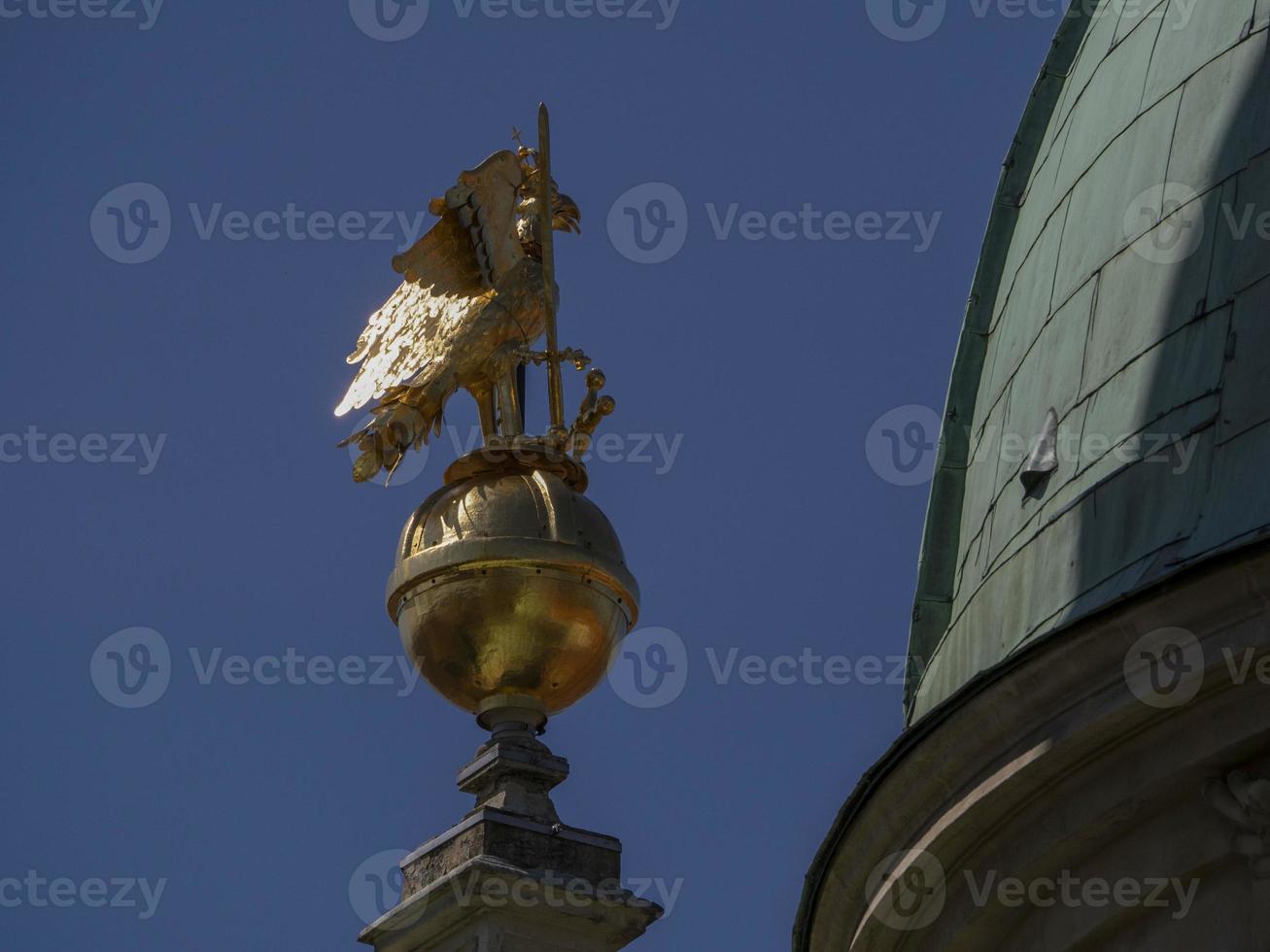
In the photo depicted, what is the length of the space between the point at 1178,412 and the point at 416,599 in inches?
164

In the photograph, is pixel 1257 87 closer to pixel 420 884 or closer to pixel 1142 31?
pixel 1142 31

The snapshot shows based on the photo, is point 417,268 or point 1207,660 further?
point 417,268

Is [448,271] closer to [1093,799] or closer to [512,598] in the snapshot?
[512,598]

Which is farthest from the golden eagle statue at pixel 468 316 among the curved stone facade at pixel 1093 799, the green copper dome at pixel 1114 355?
the curved stone facade at pixel 1093 799

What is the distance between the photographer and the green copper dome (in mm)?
20312

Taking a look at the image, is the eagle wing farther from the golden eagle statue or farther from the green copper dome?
the green copper dome

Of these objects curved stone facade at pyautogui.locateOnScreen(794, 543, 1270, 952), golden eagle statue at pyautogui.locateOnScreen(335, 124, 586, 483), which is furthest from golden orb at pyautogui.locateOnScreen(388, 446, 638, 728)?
curved stone facade at pyautogui.locateOnScreen(794, 543, 1270, 952)

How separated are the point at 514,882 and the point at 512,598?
1532 mm

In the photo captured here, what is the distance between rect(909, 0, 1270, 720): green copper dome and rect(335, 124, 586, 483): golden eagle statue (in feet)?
8.39

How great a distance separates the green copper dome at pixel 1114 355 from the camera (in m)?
20.3

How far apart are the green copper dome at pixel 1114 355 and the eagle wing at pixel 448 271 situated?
10.1ft

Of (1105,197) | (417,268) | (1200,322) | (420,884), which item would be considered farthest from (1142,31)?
(420,884)

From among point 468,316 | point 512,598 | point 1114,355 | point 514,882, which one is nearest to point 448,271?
point 468,316

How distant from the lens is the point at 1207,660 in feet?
60.8
